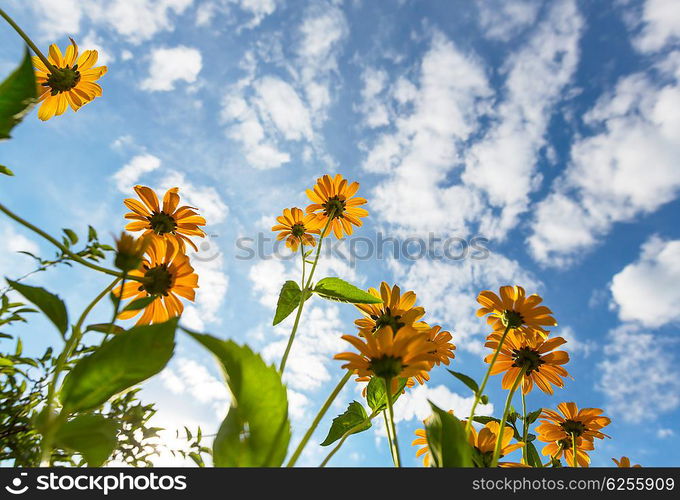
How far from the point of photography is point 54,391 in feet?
2.14

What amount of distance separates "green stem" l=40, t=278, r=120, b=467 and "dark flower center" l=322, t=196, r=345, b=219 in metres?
1.57

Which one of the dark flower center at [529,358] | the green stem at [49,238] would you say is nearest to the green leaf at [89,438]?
the green stem at [49,238]

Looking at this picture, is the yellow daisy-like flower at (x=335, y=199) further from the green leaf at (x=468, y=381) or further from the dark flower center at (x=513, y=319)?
the green leaf at (x=468, y=381)

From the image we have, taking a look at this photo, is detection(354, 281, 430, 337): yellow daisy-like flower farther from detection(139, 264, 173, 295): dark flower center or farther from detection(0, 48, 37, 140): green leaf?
detection(0, 48, 37, 140): green leaf

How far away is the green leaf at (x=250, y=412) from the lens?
66 centimetres

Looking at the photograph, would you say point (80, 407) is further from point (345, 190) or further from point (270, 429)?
Answer: point (345, 190)

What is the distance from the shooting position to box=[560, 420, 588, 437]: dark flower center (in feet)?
4.63

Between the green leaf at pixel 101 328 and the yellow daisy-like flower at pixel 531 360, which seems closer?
the green leaf at pixel 101 328

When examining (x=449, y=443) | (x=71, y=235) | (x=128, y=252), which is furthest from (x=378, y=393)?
(x=71, y=235)

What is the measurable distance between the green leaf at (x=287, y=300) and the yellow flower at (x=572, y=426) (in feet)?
3.28

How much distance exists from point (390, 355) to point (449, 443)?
0.21 meters

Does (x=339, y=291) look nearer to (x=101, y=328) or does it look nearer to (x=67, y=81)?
(x=101, y=328)
